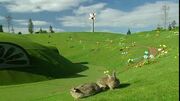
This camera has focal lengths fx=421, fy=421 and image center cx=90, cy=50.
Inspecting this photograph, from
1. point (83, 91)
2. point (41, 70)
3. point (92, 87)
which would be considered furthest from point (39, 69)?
point (83, 91)

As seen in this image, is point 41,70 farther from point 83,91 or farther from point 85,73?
point 83,91

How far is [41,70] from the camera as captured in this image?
6569cm

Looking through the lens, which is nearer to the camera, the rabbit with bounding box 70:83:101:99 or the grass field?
the grass field

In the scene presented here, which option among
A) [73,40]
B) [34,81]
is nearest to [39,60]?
[34,81]

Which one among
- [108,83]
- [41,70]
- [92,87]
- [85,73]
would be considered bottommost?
[85,73]

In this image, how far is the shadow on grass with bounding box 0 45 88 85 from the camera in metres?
57.8

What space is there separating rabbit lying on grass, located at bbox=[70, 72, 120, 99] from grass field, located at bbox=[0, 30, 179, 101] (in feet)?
1.65

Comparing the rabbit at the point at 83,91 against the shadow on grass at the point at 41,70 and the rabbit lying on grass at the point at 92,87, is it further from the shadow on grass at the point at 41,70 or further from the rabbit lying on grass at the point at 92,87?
the shadow on grass at the point at 41,70

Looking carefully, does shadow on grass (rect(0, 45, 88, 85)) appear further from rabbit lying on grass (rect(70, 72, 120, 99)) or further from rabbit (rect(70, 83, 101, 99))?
rabbit (rect(70, 83, 101, 99))

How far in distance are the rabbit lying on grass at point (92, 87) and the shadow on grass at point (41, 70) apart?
101 ft

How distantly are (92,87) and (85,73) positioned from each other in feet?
144

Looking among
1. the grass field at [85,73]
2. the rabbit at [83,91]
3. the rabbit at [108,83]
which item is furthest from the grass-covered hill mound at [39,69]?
the rabbit at [83,91]

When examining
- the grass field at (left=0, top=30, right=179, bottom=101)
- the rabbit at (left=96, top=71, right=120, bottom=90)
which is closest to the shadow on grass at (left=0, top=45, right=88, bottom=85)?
the grass field at (left=0, top=30, right=179, bottom=101)

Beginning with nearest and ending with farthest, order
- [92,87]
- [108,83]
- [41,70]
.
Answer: [92,87]
[108,83]
[41,70]
